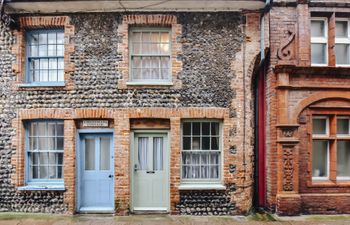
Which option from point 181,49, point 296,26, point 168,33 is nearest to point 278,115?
point 296,26

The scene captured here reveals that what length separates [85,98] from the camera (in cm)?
901

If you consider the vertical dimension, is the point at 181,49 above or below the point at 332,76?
above

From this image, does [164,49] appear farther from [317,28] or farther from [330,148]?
[330,148]

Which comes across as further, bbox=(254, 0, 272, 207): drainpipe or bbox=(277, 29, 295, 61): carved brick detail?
bbox=(254, 0, 272, 207): drainpipe

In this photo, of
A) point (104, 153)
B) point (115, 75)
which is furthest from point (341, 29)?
point (104, 153)

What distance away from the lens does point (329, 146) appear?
9.05 meters

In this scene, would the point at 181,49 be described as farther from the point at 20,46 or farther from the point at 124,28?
the point at 20,46

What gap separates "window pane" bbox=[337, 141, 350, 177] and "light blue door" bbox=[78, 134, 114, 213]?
6.90 m

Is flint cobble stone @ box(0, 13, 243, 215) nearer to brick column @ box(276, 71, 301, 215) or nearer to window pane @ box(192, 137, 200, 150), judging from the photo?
window pane @ box(192, 137, 200, 150)

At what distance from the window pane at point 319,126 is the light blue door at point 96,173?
20.1ft

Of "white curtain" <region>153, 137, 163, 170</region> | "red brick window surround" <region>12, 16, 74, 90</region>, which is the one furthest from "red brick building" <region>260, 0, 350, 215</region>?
"red brick window surround" <region>12, 16, 74, 90</region>

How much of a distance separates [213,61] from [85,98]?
3977mm

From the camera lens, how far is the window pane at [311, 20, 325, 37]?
9125 mm

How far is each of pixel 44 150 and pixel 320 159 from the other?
8377 millimetres
